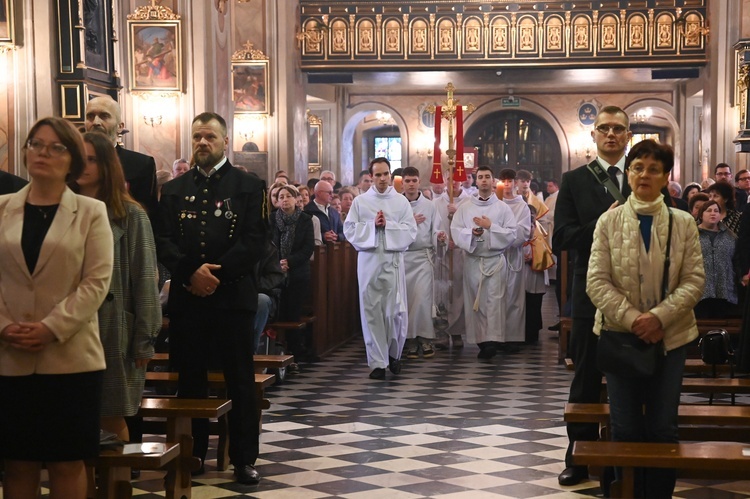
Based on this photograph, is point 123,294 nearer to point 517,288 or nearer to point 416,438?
point 416,438

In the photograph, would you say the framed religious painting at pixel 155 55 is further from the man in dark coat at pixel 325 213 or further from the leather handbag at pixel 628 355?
the leather handbag at pixel 628 355

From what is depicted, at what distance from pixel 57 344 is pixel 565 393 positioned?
6712 mm

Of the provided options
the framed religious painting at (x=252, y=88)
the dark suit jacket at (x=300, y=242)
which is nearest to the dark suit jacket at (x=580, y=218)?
the dark suit jacket at (x=300, y=242)

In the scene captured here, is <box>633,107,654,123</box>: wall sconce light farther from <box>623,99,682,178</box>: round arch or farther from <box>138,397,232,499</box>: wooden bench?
<box>138,397,232,499</box>: wooden bench

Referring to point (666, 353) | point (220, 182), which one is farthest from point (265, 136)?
point (666, 353)

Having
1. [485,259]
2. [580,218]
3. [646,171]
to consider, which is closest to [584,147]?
[485,259]

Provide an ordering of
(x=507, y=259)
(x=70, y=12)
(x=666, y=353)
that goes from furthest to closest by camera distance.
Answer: (x=507, y=259), (x=70, y=12), (x=666, y=353)

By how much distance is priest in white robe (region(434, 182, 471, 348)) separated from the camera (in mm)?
14117

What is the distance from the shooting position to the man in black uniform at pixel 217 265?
6469mm

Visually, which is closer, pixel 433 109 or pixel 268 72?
pixel 433 109

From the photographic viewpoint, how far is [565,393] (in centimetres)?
1035

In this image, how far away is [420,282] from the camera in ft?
42.8

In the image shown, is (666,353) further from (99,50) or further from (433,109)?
(433,109)

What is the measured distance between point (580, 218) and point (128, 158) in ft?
8.29
